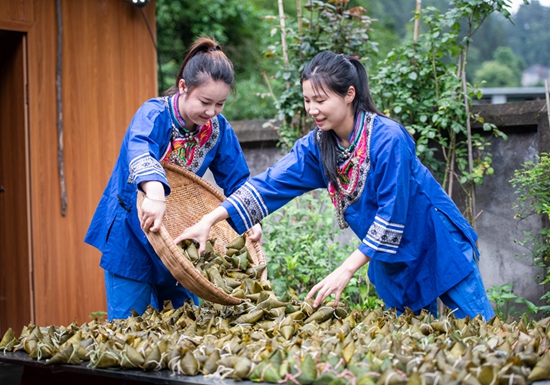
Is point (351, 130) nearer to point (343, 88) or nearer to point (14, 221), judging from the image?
point (343, 88)

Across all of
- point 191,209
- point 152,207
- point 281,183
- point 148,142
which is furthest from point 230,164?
point 152,207

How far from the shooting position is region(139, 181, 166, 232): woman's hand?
2266 mm

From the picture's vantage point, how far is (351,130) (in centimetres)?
248

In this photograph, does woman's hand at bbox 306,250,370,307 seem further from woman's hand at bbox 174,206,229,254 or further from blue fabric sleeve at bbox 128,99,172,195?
blue fabric sleeve at bbox 128,99,172,195

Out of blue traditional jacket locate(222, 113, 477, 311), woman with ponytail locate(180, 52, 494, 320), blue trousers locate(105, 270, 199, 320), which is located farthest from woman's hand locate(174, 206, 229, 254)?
blue trousers locate(105, 270, 199, 320)

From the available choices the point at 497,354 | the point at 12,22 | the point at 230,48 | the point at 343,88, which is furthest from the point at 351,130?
the point at 230,48

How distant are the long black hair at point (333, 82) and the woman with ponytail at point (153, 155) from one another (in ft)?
1.40

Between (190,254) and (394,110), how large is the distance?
79.9 inches

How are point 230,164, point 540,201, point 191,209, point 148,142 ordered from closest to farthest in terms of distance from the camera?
point 148,142 < point 191,209 < point 230,164 < point 540,201

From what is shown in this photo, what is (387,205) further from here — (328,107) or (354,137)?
(328,107)

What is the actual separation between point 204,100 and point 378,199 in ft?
2.72

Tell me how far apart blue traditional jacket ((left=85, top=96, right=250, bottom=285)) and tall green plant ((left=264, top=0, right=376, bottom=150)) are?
1.69 metres

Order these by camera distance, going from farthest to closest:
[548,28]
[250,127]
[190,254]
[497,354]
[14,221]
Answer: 1. [548,28]
2. [250,127]
3. [14,221]
4. [190,254]
5. [497,354]

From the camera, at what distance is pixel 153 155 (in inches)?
98.1
